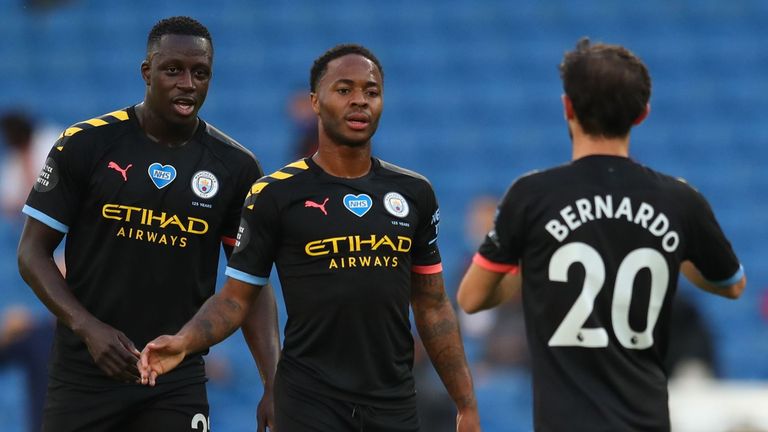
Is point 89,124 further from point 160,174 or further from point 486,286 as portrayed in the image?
point 486,286

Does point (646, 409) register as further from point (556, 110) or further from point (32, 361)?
point (556, 110)

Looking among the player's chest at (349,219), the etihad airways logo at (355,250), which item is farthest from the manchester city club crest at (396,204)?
the etihad airways logo at (355,250)

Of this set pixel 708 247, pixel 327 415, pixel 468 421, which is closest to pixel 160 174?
pixel 327 415

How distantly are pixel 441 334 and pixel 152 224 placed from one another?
4.01 ft

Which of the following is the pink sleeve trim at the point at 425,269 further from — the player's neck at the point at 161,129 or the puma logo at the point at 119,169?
the puma logo at the point at 119,169

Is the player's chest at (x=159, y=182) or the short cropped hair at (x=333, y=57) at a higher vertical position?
the short cropped hair at (x=333, y=57)

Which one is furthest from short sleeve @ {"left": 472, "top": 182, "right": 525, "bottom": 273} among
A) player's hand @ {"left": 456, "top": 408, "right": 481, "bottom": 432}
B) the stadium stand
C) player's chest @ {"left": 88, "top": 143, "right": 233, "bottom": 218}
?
the stadium stand

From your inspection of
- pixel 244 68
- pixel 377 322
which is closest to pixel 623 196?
pixel 377 322

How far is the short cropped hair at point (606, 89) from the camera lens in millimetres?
4445

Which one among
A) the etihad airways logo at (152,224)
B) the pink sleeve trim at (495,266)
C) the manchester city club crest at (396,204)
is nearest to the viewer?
the pink sleeve trim at (495,266)

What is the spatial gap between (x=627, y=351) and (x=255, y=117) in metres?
10.1

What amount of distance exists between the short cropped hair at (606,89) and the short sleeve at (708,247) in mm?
369

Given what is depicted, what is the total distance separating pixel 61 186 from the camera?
5090mm

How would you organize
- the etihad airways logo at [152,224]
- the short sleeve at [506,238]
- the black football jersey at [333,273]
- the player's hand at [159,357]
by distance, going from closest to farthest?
the short sleeve at [506,238] → the player's hand at [159,357] → the black football jersey at [333,273] → the etihad airways logo at [152,224]
